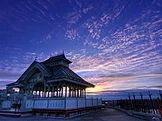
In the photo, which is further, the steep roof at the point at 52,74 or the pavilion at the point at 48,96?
the steep roof at the point at 52,74

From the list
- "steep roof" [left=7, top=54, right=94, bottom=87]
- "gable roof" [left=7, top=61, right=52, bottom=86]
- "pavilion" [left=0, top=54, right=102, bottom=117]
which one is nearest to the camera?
"pavilion" [left=0, top=54, right=102, bottom=117]

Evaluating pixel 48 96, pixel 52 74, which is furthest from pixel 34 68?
pixel 48 96

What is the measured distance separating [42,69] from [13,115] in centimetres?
624

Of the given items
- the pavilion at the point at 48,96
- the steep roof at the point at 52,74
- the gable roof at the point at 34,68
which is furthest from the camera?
the gable roof at the point at 34,68

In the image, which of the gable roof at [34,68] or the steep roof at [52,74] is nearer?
the steep roof at [52,74]

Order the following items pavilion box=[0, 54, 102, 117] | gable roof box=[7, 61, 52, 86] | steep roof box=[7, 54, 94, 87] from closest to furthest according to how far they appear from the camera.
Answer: pavilion box=[0, 54, 102, 117] < steep roof box=[7, 54, 94, 87] < gable roof box=[7, 61, 52, 86]

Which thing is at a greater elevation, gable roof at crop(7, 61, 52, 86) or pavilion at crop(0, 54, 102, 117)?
gable roof at crop(7, 61, 52, 86)

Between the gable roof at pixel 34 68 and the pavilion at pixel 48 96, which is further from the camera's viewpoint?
the gable roof at pixel 34 68

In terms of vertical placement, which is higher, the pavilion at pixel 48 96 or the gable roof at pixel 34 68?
the gable roof at pixel 34 68

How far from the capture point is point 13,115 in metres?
14.6

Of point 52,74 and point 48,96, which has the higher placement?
point 52,74

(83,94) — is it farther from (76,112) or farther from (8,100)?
(8,100)

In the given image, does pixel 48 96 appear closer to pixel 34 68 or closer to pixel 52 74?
pixel 52 74

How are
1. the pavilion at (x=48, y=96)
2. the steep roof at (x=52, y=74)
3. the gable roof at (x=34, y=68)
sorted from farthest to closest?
the gable roof at (x=34, y=68) < the steep roof at (x=52, y=74) < the pavilion at (x=48, y=96)
